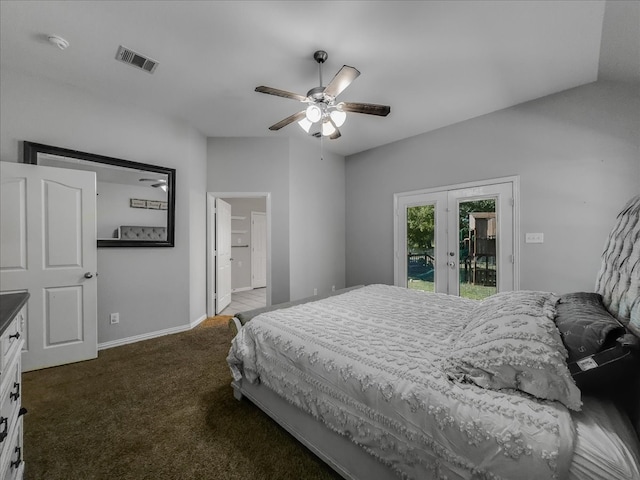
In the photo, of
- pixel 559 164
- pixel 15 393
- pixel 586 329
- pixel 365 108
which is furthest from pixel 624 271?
pixel 15 393

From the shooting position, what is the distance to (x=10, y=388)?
1.04m

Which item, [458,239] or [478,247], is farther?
[458,239]

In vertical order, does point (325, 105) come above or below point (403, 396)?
above

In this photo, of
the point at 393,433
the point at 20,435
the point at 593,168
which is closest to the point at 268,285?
the point at 20,435

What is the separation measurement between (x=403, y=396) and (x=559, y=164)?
3.31 m

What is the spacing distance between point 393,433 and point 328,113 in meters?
2.38

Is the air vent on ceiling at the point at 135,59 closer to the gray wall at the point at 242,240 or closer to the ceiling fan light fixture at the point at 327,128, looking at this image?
the ceiling fan light fixture at the point at 327,128

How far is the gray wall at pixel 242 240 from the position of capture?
639 cm

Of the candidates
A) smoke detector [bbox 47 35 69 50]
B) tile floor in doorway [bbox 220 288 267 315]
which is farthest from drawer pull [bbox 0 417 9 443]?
tile floor in doorway [bbox 220 288 267 315]

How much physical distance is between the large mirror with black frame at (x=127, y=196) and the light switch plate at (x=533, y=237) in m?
4.43

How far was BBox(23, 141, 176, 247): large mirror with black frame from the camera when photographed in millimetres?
2709

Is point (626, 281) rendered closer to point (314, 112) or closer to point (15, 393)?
point (314, 112)

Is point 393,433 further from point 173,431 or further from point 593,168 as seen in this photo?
point 593,168

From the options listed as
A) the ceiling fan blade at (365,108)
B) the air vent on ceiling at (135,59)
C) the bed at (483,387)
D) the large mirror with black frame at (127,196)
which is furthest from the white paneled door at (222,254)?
the bed at (483,387)
